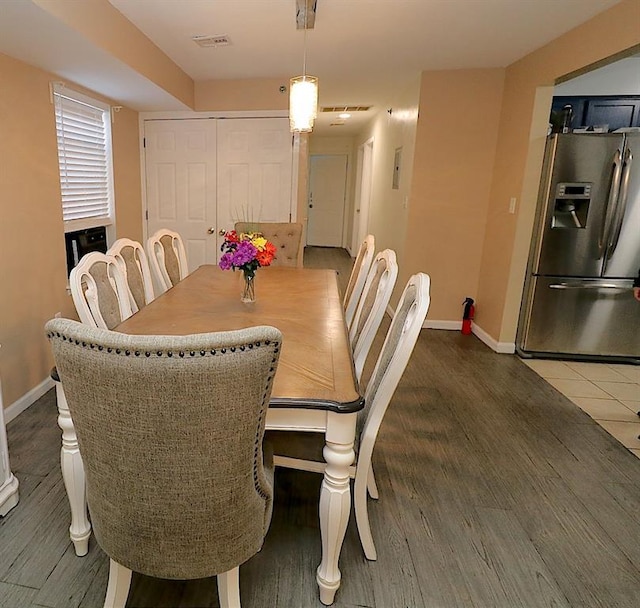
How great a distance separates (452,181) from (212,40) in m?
2.33

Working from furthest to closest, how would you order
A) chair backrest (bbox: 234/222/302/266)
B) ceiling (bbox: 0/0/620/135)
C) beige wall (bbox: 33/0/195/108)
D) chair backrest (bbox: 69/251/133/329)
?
1. chair backrest (bbox: 234/222/302/266)
2. ceiling (bbox: 0/0/620/135)
3. beige wall (bbox: 33/0/195/108)
4. chair backrest (bbox: 69/251/133/329)

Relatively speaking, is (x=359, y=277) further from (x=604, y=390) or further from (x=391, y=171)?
(x=391, y=171)

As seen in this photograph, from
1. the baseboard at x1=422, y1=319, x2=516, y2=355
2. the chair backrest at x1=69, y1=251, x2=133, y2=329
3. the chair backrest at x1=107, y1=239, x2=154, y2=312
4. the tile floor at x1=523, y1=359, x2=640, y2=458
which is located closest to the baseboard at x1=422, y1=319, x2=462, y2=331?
the baseboard at x1=422, y1=319, x2=516, y2=355

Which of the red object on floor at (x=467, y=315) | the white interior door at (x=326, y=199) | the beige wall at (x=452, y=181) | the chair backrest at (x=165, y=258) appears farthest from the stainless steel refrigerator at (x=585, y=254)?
the white interior door at (x=326, y=199)

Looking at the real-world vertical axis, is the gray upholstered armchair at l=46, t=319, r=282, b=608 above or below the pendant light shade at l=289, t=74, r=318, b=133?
below

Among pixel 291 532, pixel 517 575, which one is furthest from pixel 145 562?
pixel 517 575

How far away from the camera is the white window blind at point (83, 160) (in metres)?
3.00

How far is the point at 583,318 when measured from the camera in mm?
3516

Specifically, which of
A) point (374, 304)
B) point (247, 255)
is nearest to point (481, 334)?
point (374, 304)

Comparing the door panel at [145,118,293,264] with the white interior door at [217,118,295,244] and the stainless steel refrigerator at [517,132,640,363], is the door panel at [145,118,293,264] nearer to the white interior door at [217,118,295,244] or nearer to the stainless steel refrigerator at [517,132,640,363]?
the white interior door at [217,118,295,244]

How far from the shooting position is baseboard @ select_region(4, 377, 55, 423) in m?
2.46

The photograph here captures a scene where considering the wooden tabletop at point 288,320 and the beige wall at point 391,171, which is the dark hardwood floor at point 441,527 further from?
the beige wall at point 391,171

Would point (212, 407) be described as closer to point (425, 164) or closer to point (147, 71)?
point (147, 71)

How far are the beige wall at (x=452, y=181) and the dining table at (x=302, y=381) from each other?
2134 mm
